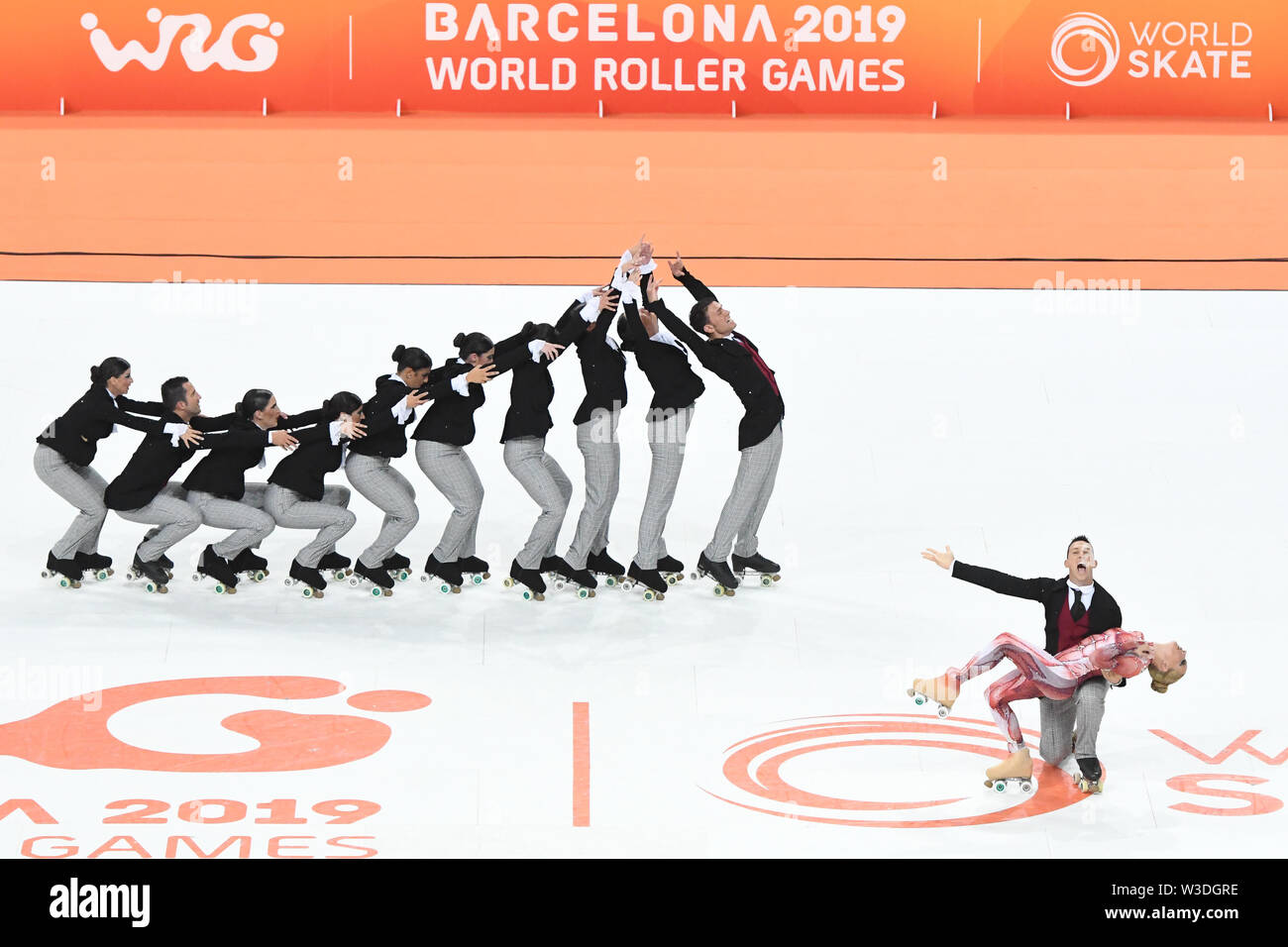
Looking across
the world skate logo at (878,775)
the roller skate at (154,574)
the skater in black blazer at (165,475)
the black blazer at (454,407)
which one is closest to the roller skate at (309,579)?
the skater in black blazer at (165,475)

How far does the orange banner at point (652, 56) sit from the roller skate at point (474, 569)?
727 cm

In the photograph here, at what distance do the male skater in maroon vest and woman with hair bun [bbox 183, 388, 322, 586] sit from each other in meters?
4.66

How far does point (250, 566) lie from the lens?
13070mm

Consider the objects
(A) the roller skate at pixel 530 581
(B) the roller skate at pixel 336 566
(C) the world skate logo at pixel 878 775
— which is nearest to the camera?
(C) the world skate logo at pixel 878 775

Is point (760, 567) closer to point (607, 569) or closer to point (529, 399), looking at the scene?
point (607, 569)

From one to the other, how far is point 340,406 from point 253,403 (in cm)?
55

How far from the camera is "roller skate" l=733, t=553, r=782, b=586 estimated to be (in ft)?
43.1

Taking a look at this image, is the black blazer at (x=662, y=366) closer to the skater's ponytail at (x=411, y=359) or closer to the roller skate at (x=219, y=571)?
the skater's ponytail at (x=411, y=359)

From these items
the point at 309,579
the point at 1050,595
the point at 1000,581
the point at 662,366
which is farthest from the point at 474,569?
the point at 1050,595

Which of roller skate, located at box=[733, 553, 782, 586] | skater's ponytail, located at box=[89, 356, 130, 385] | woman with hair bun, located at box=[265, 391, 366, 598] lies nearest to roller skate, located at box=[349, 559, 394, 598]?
woman with hair bun, located at box=[265, 391, 366, 598]

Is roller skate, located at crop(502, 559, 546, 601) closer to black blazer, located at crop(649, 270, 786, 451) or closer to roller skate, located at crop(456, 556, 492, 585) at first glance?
roller skate, located at crop(456, 556, 492, 585)

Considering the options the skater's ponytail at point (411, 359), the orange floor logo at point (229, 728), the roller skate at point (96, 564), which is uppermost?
the skater's ponytail at point (411, 359)

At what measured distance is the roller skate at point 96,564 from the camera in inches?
508

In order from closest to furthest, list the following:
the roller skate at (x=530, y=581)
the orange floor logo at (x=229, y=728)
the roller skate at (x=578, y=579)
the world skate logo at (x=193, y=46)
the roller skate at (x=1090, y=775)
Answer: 1. the roller skate at (x=1090, y=775)
2. the orange floor logo at (x=229, y=728)
3. the roller skate at (x=530, y=581)
4. the roller skate at (x=578, y=579)
5. the world skate logo at (x=193, y=46)
